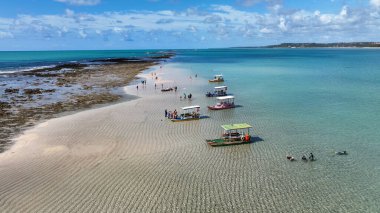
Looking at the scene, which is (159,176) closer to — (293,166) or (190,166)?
(190,166)

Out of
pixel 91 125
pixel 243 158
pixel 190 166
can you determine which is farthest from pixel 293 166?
pixel 91 125

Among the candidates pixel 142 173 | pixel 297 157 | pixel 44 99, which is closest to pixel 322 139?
pixel 297 157

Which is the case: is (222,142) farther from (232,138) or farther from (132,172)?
(132,172)

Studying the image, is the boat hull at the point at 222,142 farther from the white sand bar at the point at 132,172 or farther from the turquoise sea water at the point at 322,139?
the turquoise sea water at the point at 322,139

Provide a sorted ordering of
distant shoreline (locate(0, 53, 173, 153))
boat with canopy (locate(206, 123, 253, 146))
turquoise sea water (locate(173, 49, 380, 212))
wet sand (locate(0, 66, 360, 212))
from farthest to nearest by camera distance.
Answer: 1. distant shoreline (locate(0, 53, 173, 153))
2. boat with canopy (locate(206, 123, 253, 146))
3. turquoise sea water (locate(173, 49, 380, 212))
4. wet sand (locate(0, 66, 360, 212))

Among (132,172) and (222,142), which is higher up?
(222,142)

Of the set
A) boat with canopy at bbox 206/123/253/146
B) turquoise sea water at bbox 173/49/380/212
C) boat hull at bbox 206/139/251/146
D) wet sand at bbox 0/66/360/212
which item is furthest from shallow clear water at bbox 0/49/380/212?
boat with canopy at bbox 206/123/253/146

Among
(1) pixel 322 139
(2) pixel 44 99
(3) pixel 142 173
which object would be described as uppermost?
(2) pixel 44 99

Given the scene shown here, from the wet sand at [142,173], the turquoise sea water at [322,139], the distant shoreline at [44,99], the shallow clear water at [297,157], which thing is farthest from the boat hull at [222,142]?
the distant shoreline at [44,99]

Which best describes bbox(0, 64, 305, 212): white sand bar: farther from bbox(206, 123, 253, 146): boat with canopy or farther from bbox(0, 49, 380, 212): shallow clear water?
bbox(206, 123, 253, 146): boat with canopy
